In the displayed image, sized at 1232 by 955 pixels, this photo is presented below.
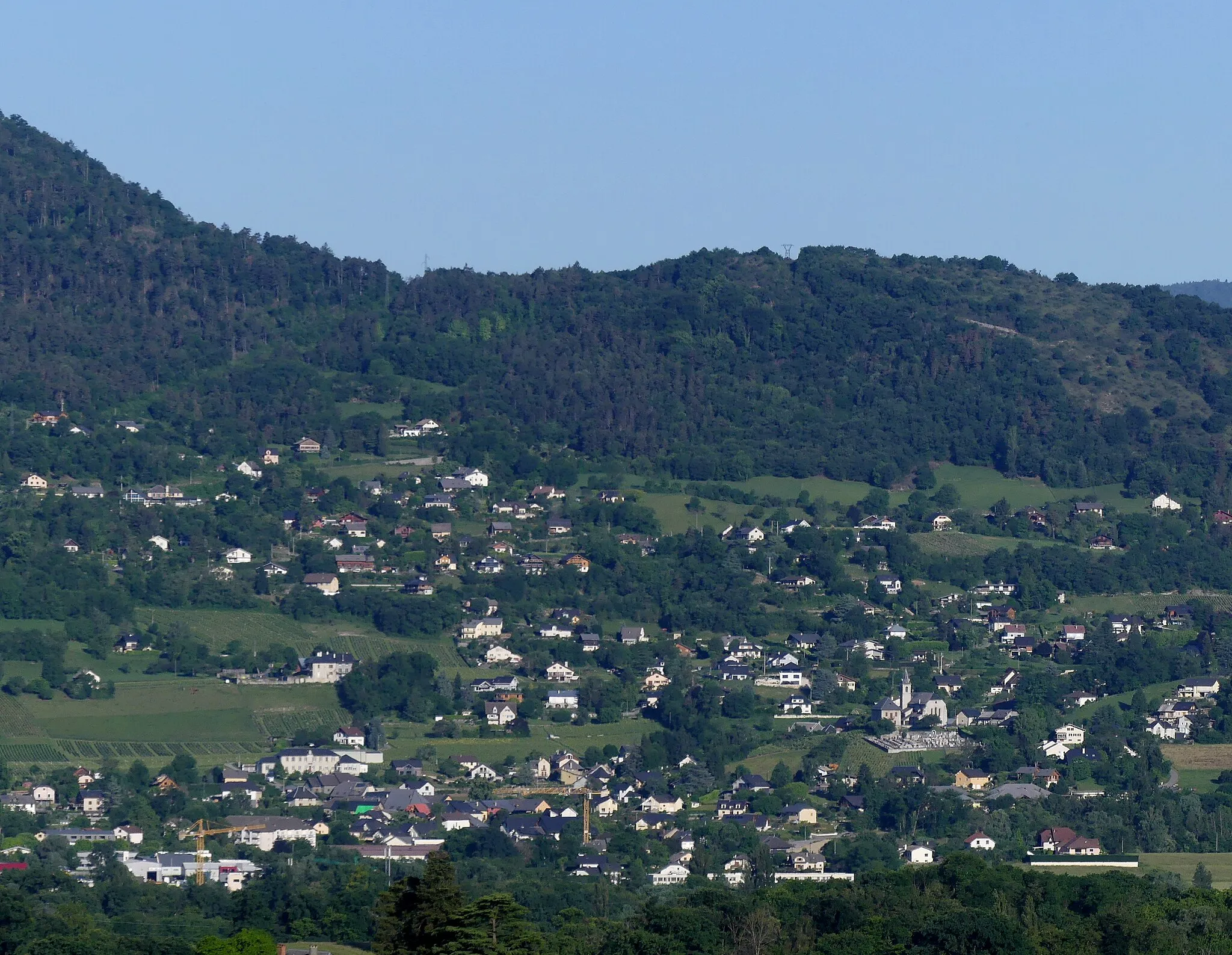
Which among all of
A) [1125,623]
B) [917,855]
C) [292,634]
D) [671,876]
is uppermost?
[292,634]

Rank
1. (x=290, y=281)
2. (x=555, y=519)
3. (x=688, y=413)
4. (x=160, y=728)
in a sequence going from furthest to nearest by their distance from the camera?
1. (x=290, y=281)
2. (x=688, y=413)
3. (x=555, y=519)
4. (x=160, y=728)

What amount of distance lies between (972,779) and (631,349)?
47.0 m

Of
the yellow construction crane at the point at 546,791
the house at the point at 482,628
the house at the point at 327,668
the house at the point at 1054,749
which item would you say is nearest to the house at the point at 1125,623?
the house at the point at 1054,749

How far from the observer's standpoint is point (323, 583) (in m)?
84.6

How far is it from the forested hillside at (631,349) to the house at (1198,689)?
83.5 feet

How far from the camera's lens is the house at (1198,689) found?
7738cm

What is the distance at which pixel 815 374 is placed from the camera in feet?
371

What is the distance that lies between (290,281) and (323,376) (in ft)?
45.8

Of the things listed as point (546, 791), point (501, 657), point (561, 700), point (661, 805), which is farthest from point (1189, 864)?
point (501, 657)

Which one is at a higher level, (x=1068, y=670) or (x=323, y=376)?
(x=323, y=376)

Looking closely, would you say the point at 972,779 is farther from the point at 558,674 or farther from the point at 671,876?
the point at 558,674

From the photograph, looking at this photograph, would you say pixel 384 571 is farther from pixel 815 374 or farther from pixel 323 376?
pixel 815 374

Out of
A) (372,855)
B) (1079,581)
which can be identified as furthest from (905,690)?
(372,855)

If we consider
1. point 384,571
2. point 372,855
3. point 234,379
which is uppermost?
point 234,379
